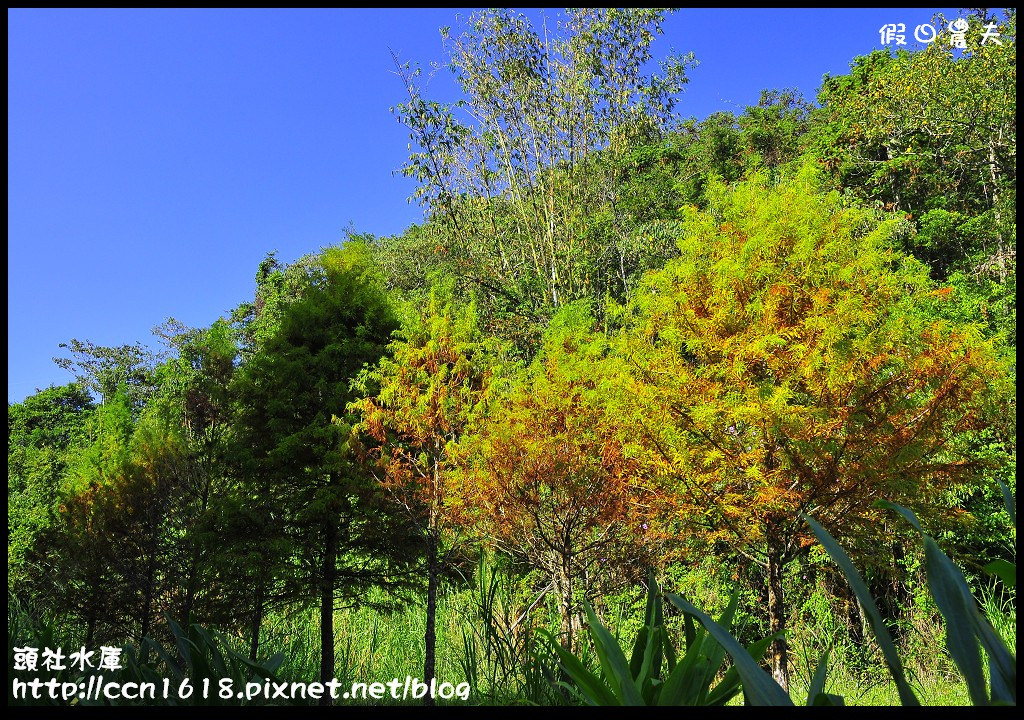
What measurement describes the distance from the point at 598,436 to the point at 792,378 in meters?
2.46

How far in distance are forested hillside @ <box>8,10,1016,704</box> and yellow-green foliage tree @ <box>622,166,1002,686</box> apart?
38 millimetres

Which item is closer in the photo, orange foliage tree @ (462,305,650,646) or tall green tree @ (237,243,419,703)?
orange foliage tree @ (462,305,650,646)

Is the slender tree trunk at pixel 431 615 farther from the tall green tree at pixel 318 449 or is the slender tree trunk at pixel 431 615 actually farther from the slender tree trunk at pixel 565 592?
the slender tree trunk at pixel 565 592

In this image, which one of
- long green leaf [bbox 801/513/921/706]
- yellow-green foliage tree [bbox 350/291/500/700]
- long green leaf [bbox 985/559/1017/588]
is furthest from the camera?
yellow-green foliage tree [bbox 350/291/500/700]

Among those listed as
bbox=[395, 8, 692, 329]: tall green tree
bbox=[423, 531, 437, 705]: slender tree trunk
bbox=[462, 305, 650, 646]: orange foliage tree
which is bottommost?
bbox=[423, 531, 437, 705]: slender tree trunk

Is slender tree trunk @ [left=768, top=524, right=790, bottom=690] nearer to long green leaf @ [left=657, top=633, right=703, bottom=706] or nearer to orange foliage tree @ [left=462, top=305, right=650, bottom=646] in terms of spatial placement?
orange foliage tree @ [left=462, top=305, right=650, bottom=646]

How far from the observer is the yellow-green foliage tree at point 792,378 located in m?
6.47

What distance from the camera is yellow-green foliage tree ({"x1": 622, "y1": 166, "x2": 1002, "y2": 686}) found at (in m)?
6.47

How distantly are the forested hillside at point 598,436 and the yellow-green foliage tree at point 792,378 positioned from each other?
4 centimetres

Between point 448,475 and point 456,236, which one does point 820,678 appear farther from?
point 456,236

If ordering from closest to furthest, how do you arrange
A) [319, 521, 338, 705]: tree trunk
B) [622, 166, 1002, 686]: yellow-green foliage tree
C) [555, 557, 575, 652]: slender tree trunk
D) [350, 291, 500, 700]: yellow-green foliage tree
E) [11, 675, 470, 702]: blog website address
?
1. [11, 675, 470, 702]: blog website address
2. [622, 166, 1002, 686]: yellow-green foliage tree
3. [555, 557, 575, 652]: slender tree trunk
4. [350, 291, 500, 700]: yellow-green foliage tree
5. [319, 521, 338, 705]: tree trunk

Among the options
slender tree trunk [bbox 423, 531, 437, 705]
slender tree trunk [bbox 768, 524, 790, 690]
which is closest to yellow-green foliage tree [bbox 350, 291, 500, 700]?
slender tree trunk [bbox 423, 531, 437, 705]

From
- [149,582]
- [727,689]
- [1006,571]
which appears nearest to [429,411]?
[149,582]

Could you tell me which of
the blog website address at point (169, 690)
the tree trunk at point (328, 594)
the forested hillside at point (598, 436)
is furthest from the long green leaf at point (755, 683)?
the tree trunk at point (328, 594)
